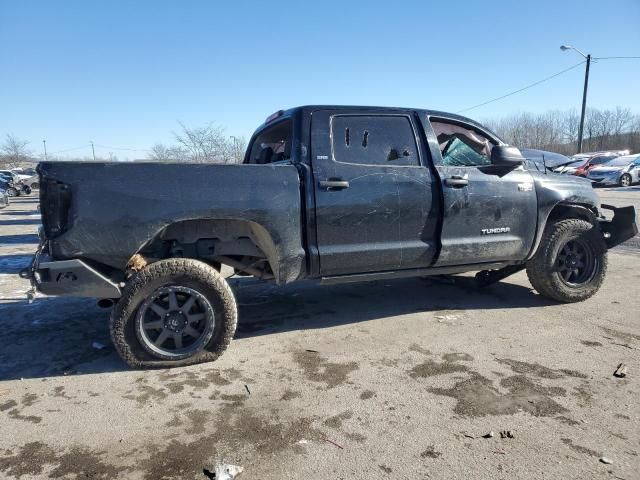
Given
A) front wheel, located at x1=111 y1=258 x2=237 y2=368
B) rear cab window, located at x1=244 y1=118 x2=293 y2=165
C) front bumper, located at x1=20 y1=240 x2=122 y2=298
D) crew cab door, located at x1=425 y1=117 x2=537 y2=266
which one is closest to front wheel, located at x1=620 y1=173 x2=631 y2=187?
crew cab door, located at x1=425 y1=117 x2=537 y2=266

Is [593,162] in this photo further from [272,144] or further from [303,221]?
[303,221]

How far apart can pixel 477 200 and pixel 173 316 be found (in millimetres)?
2899

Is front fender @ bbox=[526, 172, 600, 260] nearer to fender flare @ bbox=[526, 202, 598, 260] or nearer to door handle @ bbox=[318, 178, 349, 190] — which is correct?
fender flare @ bbox=[526, 202, 598, 260]

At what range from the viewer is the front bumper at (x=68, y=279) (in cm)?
304

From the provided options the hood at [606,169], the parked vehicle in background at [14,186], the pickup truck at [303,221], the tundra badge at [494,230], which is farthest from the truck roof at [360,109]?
the parked vehicle in background at [14,186]

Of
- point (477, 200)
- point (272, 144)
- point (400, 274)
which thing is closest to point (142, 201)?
point (272, 144)

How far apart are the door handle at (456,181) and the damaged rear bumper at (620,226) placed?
2065mm

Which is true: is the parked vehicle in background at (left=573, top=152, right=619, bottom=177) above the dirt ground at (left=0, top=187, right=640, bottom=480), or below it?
above

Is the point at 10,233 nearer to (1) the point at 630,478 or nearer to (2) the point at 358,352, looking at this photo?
(2) the point at 358,352

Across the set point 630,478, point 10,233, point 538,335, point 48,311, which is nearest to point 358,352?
point 538,335

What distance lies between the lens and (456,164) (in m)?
4.36

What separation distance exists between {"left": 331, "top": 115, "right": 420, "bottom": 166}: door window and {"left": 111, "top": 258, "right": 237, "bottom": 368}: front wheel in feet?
5.06

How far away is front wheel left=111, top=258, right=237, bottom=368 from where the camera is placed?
10.6 ft

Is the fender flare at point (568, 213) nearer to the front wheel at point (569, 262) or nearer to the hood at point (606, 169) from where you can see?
the front wheel at point (569, 262)
